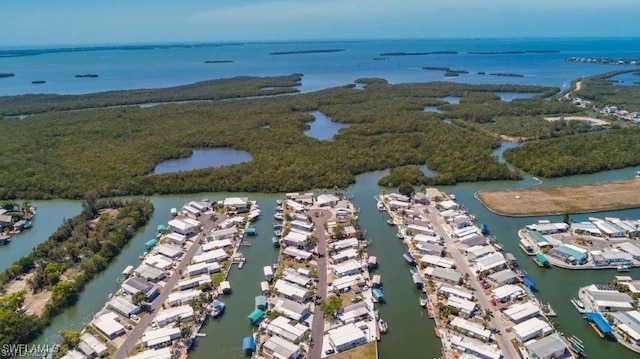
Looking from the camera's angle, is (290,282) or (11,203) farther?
(11,203)

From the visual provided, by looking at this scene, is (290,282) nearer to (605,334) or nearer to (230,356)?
(230,356)

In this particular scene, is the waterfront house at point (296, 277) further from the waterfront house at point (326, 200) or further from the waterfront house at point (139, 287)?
the waterfront house at point (326, 200)

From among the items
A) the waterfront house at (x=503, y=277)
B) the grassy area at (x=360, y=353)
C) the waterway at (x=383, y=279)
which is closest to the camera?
the grassy area at (x=360, y=353)

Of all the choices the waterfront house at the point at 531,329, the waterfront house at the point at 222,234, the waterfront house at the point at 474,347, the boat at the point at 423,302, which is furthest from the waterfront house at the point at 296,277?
the waterfront house at the point at 531,329

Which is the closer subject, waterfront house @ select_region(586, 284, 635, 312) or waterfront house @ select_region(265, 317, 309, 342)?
waterfront house @ select_region(265, 317, 309, 342)

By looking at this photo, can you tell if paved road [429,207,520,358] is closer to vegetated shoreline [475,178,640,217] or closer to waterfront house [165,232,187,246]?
vegetated shoreline [475,178,640,217]

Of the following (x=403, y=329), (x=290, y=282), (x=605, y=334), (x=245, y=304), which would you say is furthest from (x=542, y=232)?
(x=245, y=304)

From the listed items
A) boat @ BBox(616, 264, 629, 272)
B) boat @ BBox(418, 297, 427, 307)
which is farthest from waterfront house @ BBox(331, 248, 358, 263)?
boat @ BBox(616, 264, 629, 272)
